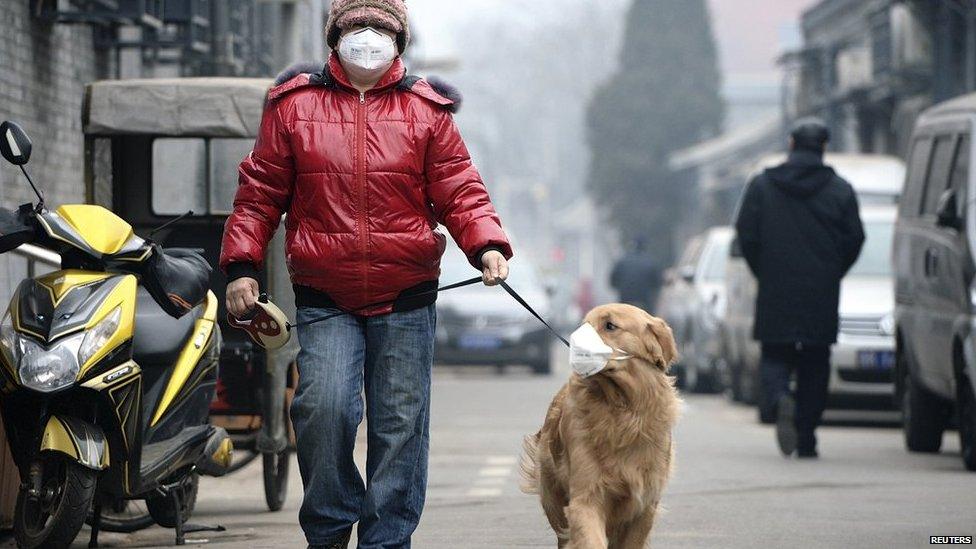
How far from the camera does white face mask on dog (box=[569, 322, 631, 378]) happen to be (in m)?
6.60

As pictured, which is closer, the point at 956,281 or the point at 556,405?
the point at 556,405

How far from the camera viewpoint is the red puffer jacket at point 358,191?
652cm

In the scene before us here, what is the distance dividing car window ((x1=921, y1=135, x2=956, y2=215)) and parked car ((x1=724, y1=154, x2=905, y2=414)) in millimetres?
1815

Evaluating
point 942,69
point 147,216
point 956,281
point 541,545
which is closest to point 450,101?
point 541,545

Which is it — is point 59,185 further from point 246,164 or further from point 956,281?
point 246,164

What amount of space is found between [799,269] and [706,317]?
1006 cm

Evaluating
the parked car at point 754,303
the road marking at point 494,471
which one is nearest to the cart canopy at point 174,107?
the road marking at point 494,471

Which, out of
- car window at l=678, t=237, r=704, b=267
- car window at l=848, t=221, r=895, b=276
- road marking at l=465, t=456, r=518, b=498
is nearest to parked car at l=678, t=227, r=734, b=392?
car window at l=678, t=237, r=704, b=267

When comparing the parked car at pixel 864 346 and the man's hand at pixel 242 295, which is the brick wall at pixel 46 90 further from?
the parked car at pixel 864 346

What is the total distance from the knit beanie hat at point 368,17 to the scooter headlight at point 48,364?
1435 millimetres

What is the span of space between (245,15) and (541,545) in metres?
14.7

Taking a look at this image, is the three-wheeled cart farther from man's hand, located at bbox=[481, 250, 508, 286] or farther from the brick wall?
man's hand, located at bbox=[481, 250, 508, 286]

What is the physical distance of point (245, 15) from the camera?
2220 cm

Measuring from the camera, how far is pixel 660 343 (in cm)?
684
